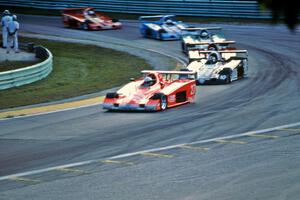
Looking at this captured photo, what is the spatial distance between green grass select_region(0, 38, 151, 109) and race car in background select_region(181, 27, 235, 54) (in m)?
2.25

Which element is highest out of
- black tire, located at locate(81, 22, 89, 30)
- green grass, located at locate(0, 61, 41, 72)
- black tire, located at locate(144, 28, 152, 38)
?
green grass, located at locate(0, 61, 41, 72)

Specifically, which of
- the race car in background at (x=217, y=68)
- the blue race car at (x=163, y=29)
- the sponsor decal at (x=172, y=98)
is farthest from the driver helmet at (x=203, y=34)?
the sponsor decal at (x=172, y=98)

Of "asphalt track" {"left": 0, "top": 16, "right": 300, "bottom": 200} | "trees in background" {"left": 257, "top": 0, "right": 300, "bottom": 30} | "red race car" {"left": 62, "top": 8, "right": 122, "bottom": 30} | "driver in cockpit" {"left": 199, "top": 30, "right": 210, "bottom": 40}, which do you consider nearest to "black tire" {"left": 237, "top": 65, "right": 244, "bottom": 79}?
"asphalt track" {"left": 0, "top": 16, "right": 300, "bottom": 200}

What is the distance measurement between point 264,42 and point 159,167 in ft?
75.0

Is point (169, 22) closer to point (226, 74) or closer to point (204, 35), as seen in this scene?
point (204, 35)

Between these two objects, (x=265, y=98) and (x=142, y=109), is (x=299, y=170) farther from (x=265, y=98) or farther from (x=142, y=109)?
(x=265, y=98)

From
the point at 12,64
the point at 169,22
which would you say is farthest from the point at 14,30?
the point at 169,22

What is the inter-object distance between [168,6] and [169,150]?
1261 inches

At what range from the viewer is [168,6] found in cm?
4319

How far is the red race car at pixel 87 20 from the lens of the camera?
125 feet

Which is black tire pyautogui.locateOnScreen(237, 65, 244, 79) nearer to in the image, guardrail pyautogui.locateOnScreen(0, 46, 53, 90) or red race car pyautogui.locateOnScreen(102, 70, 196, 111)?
red race car pyautogui.locateOnScreen(102, 70, 196, 111)

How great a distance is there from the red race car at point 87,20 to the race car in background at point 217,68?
600 inches

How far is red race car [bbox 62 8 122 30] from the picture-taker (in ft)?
125

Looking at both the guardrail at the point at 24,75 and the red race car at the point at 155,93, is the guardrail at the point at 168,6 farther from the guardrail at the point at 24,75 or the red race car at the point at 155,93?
the red race car at the point at 155,93
